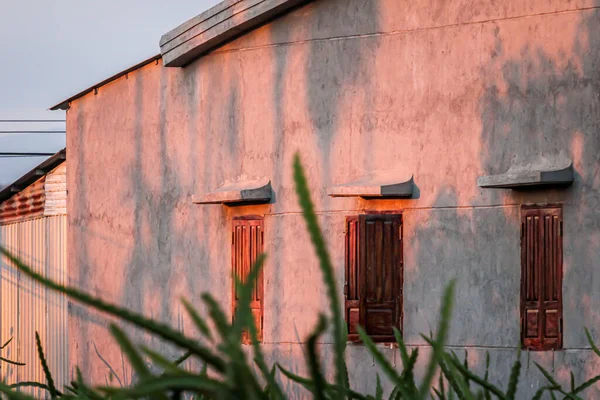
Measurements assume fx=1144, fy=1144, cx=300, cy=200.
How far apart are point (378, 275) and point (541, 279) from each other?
1.66 m

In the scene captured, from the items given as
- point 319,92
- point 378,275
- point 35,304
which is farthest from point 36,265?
point 378,275

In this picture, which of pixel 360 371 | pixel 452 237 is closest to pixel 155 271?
pixel 360 371

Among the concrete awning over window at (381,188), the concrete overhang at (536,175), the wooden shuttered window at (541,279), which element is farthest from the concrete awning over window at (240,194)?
the wooden shuttered window at (541,279)

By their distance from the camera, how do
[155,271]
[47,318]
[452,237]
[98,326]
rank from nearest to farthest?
[452,237] → [155,271] → [98,326] → [47,318]

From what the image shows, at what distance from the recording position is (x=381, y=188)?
398 inches

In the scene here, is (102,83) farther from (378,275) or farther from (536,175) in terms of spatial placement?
(536,175)

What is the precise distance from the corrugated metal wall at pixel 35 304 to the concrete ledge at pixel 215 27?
4091 millimetres

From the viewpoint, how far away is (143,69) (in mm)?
12758

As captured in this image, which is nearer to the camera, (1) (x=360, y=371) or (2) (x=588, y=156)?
(2) (x=588, y=156)

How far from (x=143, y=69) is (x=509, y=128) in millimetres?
4814

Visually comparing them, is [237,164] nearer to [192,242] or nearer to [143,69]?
[192,242]

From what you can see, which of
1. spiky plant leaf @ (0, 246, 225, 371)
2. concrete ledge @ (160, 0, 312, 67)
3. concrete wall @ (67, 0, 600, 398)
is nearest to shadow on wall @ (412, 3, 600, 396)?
concrete wall @ (67, 0, 600, 398)

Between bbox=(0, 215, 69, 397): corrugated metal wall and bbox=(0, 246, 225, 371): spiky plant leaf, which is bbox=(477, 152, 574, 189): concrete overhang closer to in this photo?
bbox=(0, 215, 69, 397): corrugated metal wall

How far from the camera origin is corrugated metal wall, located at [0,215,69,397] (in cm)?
1539
